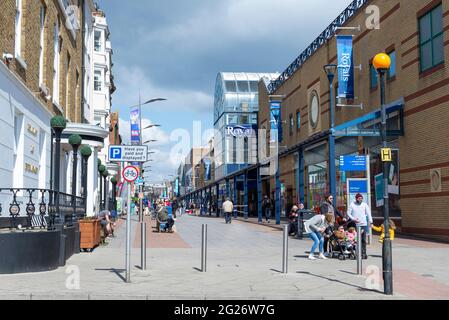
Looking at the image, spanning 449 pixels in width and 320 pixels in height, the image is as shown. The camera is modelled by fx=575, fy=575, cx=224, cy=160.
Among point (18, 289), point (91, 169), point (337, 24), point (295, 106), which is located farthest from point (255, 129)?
point (18, 289)

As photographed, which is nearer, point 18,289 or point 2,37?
point 18,289

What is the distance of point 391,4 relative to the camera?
24.1 meters

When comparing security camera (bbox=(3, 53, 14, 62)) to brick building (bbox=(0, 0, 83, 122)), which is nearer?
security camera (bbox=(3, 53, 14, 62))

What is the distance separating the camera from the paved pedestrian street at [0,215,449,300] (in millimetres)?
9539

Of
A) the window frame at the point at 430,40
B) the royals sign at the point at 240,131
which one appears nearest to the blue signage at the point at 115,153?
the window frame at the point at 430,40

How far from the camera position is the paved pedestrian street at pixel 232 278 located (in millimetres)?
9539

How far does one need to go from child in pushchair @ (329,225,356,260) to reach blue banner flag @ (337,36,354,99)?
12348 mm

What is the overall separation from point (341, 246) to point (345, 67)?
13562 millimetres

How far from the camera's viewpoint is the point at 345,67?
2698cm

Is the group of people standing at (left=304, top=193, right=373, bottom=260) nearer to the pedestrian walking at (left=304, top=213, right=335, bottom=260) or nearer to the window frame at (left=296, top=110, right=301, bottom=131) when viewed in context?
the pedestrian walking at (left=304, top=213, right=335, bottom=260)

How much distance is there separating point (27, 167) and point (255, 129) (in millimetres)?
37603

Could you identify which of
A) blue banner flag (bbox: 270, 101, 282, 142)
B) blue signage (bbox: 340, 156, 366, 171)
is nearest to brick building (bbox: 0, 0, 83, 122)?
blue signage (bbox: 340, 156, 366, 171)

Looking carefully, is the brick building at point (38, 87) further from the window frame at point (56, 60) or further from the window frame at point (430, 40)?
the window frame at point (430, 40)
